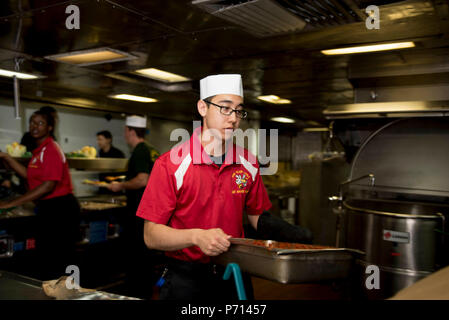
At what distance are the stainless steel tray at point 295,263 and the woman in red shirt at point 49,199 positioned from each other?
2811 millimetres

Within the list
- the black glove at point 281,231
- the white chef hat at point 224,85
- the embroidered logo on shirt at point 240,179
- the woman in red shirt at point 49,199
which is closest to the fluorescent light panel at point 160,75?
the woman in red shirt at point 49,199

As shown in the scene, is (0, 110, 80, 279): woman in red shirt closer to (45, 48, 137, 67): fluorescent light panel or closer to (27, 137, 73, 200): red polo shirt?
(27, 137, 73, 200): red polo shirt

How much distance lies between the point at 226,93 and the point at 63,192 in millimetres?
2602

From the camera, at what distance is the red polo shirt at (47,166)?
143 inches

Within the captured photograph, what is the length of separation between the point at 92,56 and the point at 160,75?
1.05 meters

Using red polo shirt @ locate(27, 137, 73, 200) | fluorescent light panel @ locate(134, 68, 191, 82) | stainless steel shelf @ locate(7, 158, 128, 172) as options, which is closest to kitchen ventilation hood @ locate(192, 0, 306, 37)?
fluorescent light panel @ locate(134, 68, 191, 82)

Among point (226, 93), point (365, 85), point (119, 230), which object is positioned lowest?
point (119, 230)

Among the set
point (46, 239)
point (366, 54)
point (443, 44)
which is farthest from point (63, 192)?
point (443, 44)

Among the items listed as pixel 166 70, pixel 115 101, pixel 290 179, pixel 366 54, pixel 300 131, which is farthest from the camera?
pixel 300 131

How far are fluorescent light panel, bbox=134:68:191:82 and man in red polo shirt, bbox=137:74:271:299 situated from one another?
2.45 metres

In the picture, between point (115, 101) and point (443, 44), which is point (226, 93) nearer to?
point (443, 44)

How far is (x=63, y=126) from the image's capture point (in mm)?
6391

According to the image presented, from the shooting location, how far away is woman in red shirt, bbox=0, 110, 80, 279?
3648mm

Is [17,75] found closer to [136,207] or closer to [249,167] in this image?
[136,207]
